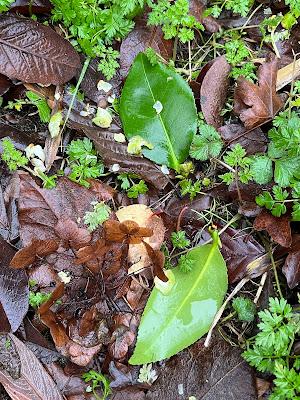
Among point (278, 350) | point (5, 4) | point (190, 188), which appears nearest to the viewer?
point (278, 350)

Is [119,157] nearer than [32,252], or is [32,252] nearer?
[32,252]

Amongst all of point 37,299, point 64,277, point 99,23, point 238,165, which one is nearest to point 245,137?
point 238,165

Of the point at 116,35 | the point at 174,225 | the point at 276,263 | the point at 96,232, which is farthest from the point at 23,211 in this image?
the point at 276,263

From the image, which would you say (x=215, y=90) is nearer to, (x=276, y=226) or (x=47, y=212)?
(x=276, y=226)

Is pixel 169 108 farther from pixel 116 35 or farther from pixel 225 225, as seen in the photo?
pixel 225 225

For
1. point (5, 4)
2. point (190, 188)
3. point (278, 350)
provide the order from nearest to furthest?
point (278, 350) → point (5, 4) → point (190, 188)

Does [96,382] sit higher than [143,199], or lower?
lower

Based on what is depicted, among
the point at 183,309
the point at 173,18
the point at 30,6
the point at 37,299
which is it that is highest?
the point at 30,6
